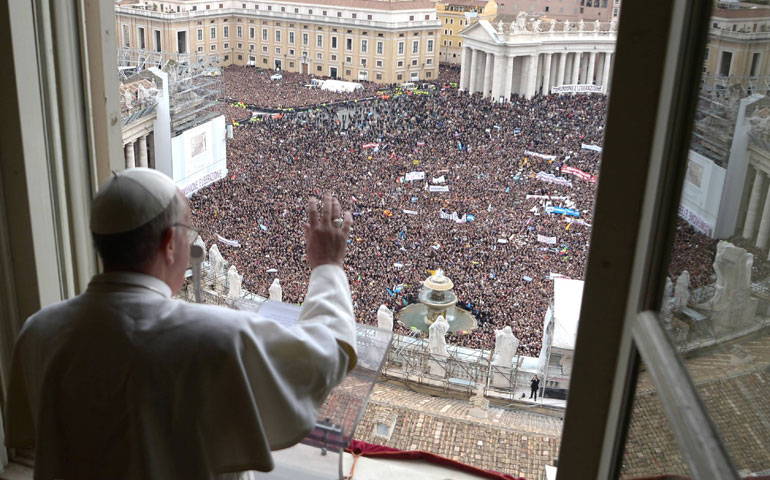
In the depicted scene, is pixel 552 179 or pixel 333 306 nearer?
pixel 333 306

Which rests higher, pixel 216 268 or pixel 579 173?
pixel 216 268

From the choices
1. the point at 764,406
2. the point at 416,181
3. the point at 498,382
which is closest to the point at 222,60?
the point at 416,181

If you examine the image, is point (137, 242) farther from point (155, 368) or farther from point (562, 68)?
point (562, 68)

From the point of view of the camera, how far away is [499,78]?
19438mm

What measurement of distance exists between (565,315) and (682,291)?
4.35 metres

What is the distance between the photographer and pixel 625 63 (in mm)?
480

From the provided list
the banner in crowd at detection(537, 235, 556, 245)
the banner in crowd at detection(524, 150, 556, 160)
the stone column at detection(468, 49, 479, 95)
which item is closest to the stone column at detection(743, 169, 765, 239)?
the banner in crowd at detection(537, 235, 556, 245)

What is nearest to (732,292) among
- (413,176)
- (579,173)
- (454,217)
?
(454,217)

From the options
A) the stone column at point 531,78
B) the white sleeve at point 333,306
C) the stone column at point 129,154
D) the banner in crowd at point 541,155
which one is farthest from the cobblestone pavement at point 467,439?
the stone column at point 531,78

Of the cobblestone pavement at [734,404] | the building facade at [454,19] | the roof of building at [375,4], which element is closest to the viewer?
the cobblestone pavement at [734,404]

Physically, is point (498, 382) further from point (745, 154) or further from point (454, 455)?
point (745, 154)

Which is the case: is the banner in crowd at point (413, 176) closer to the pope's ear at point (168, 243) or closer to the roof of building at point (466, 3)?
the pope's ear at point (168, 243)

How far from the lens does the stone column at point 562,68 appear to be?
1980 cm

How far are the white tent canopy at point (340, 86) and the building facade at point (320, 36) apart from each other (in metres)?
1.90
